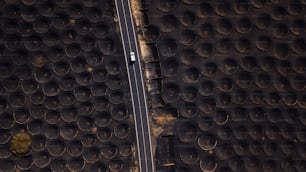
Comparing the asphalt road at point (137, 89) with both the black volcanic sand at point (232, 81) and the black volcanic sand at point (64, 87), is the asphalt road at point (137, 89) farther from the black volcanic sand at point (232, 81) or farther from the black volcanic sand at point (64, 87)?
the black volcanic sand at point (232, 81)

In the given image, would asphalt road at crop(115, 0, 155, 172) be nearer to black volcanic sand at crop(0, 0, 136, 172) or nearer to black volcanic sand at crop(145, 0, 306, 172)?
black volcanic sand at crop(0, 0, 136, 172)

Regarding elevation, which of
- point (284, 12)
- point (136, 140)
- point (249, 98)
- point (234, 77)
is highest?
point (284, 12)

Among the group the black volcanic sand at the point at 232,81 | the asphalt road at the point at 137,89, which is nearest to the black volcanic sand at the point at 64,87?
the asphalt road at the point at 137,89

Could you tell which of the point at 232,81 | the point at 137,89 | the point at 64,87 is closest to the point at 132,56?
the point at 137,89

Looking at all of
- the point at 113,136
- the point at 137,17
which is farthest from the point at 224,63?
the point at 113,136

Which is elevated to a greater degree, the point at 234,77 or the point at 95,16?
the point at 95,16

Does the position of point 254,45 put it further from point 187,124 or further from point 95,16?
point 95,16

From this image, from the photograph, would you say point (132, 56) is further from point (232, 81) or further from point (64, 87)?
point (232, 81)

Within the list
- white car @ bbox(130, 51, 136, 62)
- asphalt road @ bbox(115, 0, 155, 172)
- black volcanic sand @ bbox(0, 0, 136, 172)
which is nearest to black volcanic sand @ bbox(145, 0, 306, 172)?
asphalt road @ bbox(115, 0, 155, 172)
